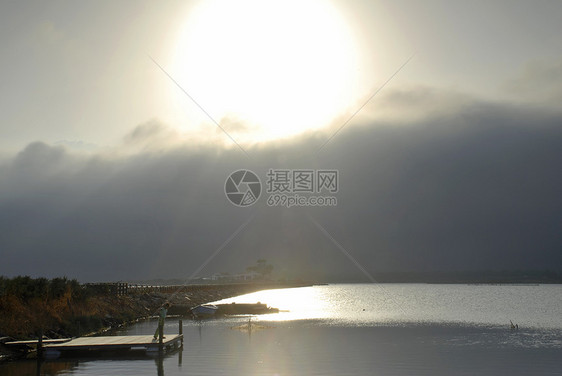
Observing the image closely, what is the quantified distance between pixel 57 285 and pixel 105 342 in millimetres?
24507

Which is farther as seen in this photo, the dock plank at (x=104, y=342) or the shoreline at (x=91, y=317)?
the shoreline at (x=91, y=317)

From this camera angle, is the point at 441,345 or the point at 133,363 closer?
the point at 133,363

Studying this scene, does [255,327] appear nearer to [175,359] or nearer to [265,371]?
[175,359]

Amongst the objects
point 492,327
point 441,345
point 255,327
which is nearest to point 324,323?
point 255,327

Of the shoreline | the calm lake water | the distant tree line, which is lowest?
the calm lake water

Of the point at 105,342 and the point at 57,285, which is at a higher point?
the point at 57,285

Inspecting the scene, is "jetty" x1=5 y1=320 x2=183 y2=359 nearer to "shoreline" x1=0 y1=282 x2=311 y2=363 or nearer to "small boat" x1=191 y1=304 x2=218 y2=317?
"shoreline" x1=0 y1=282 x2=311 y2=363

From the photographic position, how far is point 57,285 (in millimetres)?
70312

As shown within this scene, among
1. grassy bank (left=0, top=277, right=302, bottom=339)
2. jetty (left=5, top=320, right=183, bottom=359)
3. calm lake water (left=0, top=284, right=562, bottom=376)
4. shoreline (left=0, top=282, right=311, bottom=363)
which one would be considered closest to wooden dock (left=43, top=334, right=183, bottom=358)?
jetty (left=5, top=320, right=183, bottom=359)

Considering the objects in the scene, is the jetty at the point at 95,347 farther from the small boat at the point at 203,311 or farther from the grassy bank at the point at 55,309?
the small boat at the point at 203,311

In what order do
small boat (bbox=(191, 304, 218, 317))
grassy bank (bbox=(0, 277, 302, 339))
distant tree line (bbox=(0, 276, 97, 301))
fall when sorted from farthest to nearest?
small boat (bbox=(191, 304, 218, 317)) < distant tree line (bbox=(0, 276, 97, 301)) < grassy bank (bbox=(0, 277, 302, 339))

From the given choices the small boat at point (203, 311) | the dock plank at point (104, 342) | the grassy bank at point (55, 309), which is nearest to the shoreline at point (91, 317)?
the grassy bank at point (55, 309)

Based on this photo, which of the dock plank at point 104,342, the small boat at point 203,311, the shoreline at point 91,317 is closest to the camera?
the dock plank at point 104,342

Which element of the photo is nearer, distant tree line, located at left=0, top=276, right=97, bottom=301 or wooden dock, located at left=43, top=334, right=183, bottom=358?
wooden dock, located at left=43, top=334, right=183, bottom=358
